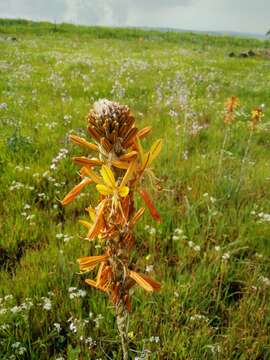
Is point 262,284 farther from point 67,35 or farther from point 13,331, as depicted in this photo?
point 67,35

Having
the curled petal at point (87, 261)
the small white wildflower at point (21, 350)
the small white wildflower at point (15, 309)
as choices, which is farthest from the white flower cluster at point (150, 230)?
the curled petal at point (87, 261)

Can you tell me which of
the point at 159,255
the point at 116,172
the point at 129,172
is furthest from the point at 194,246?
the point at 129,172

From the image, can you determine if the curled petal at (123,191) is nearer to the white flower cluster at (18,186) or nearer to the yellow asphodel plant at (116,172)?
the yellow asphodel plant at (116,172)

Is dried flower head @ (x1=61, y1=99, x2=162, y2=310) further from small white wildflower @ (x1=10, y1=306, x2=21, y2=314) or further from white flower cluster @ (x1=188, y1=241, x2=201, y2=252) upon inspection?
white flower cluster @ (x1=188, y1=241, x2=201, y2=252)

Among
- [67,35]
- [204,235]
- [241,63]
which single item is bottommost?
[204,235]

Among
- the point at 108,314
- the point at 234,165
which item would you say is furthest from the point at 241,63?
the point at 108,314

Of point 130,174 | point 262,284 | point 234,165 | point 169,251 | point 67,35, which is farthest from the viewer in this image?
point 67,35

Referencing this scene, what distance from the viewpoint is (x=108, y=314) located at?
105 inches

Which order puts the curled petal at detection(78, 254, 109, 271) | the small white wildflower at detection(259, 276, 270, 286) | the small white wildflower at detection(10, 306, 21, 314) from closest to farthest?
the curled petal at detection(78, 254, 109, 271) → the small white wildflower at detection(10, 306, 21, 314) → the small white wildflower at detection(259, 276, 270, 286)

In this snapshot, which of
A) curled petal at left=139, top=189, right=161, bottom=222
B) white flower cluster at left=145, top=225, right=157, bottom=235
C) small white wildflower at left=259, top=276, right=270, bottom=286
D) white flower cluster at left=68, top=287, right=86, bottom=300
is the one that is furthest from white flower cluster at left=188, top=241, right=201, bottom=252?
curled petal at left=139, top=189, right=161, bottom=222

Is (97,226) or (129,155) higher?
(129,155)

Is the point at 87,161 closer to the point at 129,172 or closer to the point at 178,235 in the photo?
the point at 129,172

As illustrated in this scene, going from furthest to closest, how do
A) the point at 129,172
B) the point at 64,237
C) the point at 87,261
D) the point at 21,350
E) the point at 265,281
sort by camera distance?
the point at 64,237, the point at 265,281, the point at 21,350, the point at 87,261, the point at 129,172

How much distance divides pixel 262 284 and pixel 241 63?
16.4m
